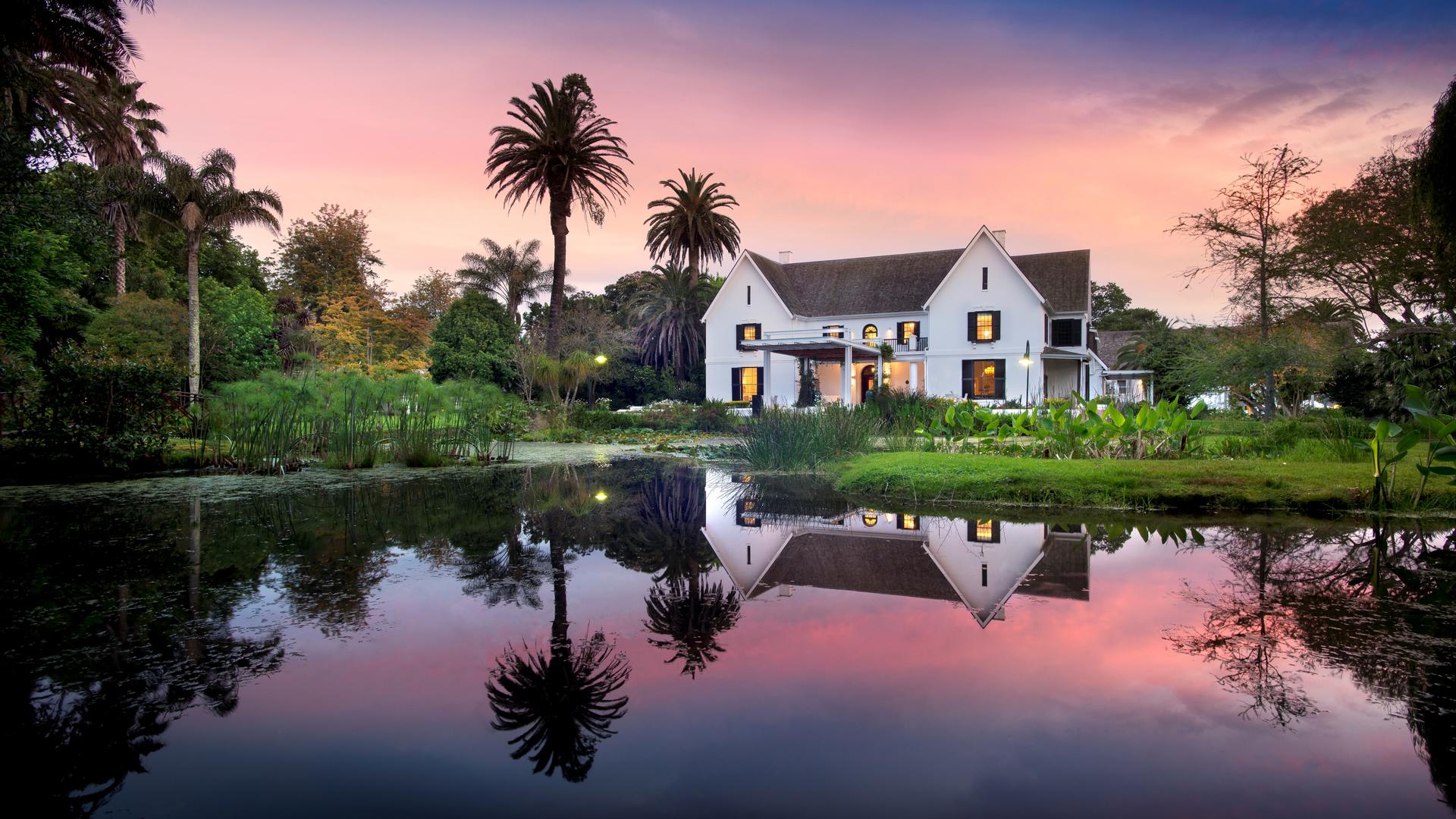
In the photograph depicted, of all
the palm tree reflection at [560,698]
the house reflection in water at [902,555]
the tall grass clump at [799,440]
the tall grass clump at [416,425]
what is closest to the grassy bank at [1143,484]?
the house reflection in water at [902,555]

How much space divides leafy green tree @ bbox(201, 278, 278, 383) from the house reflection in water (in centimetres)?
2360

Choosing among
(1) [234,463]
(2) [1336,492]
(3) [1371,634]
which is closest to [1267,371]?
(2) [1336,492]

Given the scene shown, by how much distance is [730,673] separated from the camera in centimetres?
381

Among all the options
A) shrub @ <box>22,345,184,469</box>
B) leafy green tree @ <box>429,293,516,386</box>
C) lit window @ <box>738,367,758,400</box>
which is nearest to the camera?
shrub @ <box>22,345,184,469</box>

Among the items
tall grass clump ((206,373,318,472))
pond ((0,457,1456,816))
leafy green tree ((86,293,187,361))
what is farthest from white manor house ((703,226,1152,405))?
pond ((0,457,1456,816))

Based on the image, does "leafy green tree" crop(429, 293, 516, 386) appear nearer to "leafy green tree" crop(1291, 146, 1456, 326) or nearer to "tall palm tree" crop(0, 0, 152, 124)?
"tall palm tree" crop(0, 0, 152, 124)

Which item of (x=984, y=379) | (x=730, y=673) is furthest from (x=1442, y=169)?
(x=984, y=379)

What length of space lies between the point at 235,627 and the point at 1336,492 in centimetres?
1047

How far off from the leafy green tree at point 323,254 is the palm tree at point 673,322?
16.7 m

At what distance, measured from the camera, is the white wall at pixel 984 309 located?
30.2 meters

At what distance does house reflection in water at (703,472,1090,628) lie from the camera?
5.41 metres

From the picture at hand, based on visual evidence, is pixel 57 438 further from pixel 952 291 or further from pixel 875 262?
pixel 875 262

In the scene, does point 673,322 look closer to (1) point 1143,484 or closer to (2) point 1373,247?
(2) point 1373,247

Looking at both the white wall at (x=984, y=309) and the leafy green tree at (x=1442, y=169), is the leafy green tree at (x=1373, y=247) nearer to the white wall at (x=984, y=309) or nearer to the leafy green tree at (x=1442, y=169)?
the leafy green tree at (x=1442, y=169)
